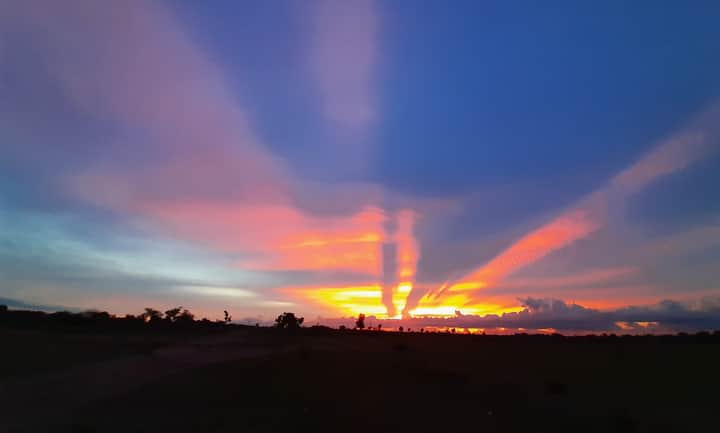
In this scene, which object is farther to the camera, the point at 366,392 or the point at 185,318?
the point at 185,318

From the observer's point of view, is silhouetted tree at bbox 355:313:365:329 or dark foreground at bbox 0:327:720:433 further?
silhouetted tree at bbox 355:313:365:329

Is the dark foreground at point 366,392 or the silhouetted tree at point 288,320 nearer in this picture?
the dark foreground at point 366,392

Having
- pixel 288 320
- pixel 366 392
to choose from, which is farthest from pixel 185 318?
pixel 366 392

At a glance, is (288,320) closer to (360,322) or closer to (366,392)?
(360,322)

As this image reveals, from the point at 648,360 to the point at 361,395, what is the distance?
2405cm

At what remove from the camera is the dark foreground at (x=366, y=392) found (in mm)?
19406

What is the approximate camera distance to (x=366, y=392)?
23797 millimetres

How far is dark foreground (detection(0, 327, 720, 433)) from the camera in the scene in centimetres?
1941

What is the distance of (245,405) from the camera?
21.8m

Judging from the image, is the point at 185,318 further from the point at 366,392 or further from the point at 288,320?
the point at 366,392

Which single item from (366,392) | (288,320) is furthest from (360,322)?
(366,392)

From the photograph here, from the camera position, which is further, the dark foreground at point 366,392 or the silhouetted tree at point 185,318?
the silhouetted tree at point 185,318

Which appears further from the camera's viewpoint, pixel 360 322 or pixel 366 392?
pixel 360 322

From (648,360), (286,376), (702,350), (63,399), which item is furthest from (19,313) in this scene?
(702,350)
